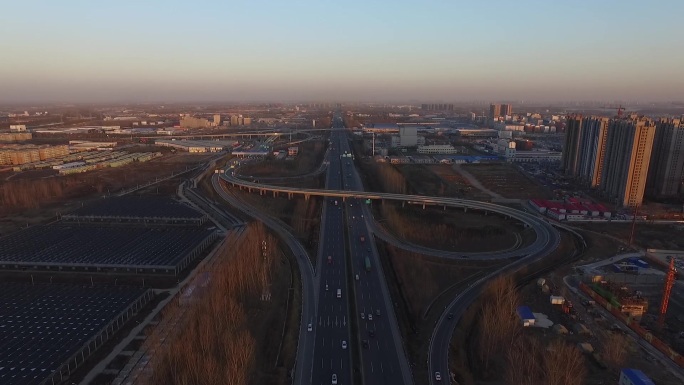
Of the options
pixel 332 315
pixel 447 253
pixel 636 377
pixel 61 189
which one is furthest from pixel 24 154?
pixel 636 377

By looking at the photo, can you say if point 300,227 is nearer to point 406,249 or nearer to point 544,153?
point 406,249

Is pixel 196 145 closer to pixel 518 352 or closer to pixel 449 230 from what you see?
pixel 449 230

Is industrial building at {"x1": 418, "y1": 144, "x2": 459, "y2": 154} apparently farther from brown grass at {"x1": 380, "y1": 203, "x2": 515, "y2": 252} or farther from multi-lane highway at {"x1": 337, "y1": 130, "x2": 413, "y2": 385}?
multi-lane highway at {"x1": 337, "y1": 130, "x2": 413, "y2": 385}

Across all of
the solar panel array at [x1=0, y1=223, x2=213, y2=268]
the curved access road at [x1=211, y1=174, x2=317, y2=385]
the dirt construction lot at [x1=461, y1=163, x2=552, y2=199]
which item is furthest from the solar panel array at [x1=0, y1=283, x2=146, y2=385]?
A: the dirt construction lot at [x1=461, y1=163, x2=552, y2=199]

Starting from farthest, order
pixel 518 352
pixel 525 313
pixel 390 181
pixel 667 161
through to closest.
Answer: pixel 390 181 → pixel 667 161 → pixel 525 313 → pixel 518 352

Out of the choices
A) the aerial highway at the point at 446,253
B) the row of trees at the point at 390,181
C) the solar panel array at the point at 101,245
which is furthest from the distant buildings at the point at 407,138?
the solar panel array at the point at 101,245

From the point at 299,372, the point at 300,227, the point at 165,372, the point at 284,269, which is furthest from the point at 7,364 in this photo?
the point at 300,227

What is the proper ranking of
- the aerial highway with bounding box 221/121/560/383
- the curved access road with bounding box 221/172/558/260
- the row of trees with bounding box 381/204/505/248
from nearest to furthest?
the aerial highway with bounding box 221/121/560/383, the curved access road with bounding box 221/172/558/260, the row of trees with bounding box 381/204/505/248
